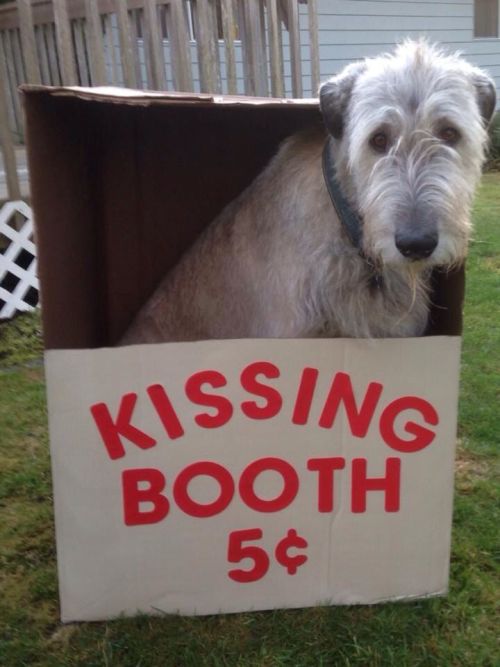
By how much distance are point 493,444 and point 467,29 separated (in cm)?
1293

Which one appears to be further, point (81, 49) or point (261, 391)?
point (81, 49)

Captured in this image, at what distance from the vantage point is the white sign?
85.7 inches

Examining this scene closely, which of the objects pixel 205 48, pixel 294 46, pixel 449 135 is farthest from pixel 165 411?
pixel 294 46

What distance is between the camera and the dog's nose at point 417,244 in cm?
194

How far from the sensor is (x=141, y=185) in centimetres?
322

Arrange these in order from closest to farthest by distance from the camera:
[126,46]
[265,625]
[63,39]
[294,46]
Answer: [265,625], [63,39], [126,46], [294,46]

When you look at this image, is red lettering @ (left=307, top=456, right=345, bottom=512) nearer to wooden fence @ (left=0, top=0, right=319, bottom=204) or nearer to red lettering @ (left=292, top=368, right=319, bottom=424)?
red lettering @ (left=292, top=368, right=319, bottom=424)

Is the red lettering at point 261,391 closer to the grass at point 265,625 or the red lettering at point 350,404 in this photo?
the red lettering at point 350,404

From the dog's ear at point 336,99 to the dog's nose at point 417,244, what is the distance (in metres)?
0.46

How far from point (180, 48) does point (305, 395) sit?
391cm

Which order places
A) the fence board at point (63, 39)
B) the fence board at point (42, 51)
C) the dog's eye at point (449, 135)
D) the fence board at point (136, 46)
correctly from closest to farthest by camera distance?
the dog's eye at point (449, 135) < the fence board at point (63, 39) < the fence board at point (136, 46) < the fence board at point (42, 51)

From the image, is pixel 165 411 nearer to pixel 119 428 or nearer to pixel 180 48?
pixel 119 428

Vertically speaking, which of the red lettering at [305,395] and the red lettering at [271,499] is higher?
the red lettering at [305,395]

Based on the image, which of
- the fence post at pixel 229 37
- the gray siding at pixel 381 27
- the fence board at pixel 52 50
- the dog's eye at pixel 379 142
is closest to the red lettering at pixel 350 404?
the dog's eye at pixel 379 142
